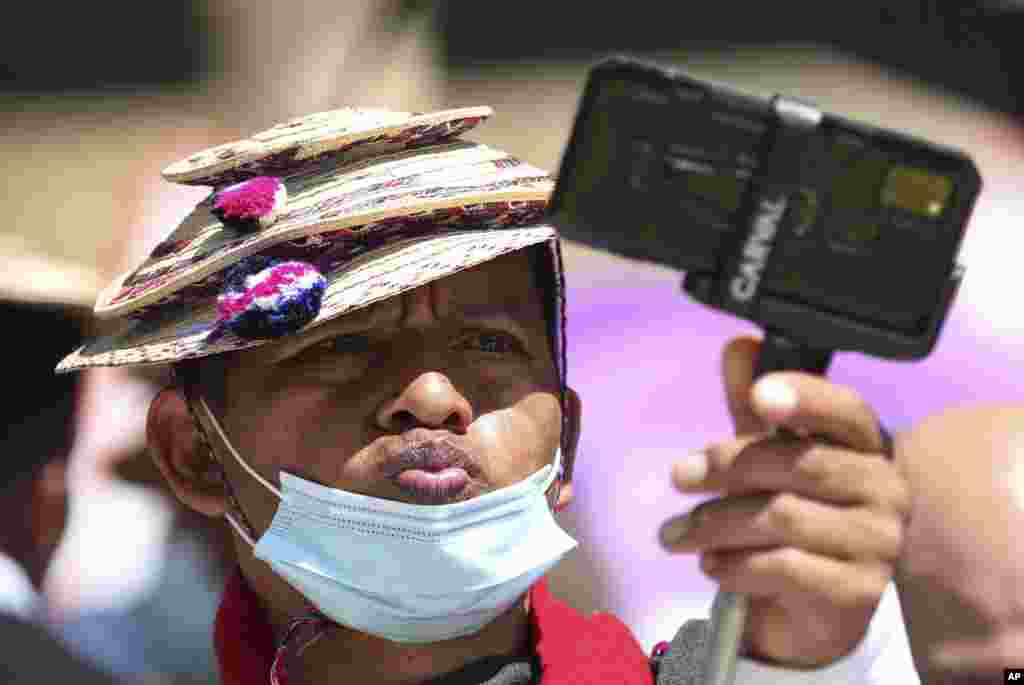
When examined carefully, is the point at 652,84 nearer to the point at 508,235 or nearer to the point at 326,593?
the point at 508,235

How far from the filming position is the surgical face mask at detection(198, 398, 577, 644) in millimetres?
1677

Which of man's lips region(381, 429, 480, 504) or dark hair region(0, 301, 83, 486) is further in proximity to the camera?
dark hair region(0, 301, 83, 486)

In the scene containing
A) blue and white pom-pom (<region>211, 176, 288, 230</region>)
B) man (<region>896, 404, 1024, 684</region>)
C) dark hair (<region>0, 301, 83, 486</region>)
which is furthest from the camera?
dark hair (<region>0, 301, 83, 486</region>)

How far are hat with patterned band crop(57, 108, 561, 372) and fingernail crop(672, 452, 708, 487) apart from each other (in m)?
0.62

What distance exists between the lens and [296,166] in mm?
1895

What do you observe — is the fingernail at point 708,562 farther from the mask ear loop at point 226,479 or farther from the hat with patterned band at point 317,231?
the mask ear loop at point 226,479

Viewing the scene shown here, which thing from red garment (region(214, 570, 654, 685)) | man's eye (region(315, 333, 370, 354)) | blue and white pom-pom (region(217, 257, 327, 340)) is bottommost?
red garment (region(214, 570, 654, 685))

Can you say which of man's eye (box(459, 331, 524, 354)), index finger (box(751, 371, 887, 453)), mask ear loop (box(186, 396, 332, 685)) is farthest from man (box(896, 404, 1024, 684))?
mask ear loop (box(186, 396, 332, 685))

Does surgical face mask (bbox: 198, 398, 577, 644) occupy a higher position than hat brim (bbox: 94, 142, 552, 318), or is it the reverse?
hat brim (bbox: 94, 142, 552, 318)

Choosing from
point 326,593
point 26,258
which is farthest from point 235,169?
point 26,258

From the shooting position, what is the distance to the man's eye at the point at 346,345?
1.79m

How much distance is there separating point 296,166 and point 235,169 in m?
0.09

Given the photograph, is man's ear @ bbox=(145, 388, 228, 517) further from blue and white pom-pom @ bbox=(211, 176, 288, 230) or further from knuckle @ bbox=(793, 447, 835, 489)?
knuckle @ bbox=(793, 447, 835, 489)

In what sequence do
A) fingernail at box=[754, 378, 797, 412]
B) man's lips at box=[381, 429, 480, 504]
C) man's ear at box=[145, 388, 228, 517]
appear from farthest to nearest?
man's ear at box=[145, 388, 228, 517] < man's lips at box=[381, 429, 480, 504] < fingernail at box=[754, 378, 797, 412]
